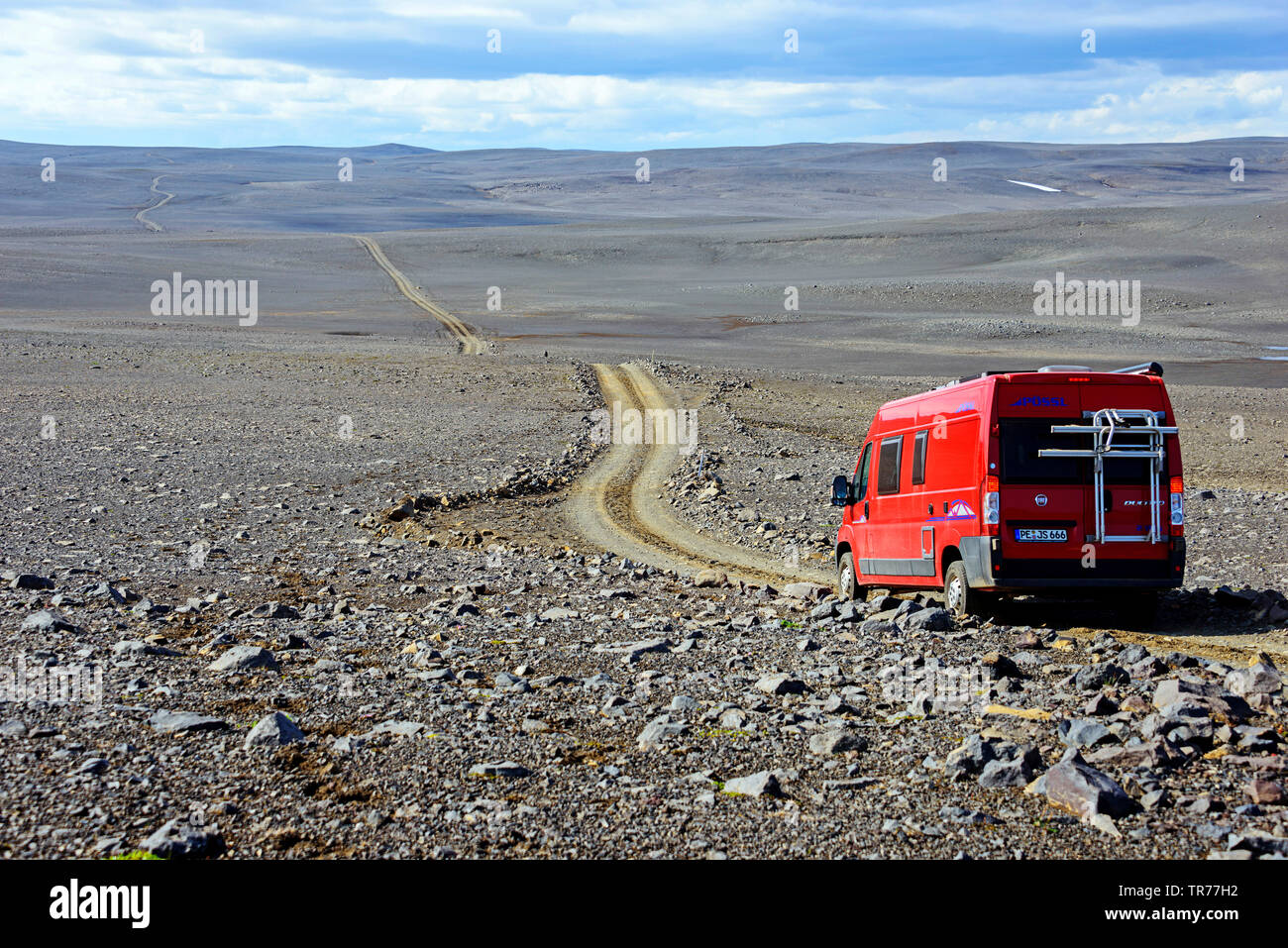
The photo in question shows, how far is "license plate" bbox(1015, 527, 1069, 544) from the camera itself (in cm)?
1101

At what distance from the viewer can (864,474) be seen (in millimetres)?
14664

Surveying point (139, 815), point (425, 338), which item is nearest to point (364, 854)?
point (139, 815)

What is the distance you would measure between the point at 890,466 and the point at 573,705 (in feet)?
22.2

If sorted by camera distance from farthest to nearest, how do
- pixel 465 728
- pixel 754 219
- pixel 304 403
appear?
pixel 754 219 < pixel 304 403 < pixel 465 728

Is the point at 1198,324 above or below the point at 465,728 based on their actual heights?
above

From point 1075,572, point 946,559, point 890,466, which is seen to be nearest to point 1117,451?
point 1075,572

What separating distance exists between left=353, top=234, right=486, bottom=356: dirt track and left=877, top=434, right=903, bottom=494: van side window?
38400mm

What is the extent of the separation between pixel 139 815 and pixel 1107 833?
492 cm

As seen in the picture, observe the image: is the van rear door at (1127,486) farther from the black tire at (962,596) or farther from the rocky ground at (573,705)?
the black tire at (962,596)

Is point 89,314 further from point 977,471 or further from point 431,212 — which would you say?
point 431,212

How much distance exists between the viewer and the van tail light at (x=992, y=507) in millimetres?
11016

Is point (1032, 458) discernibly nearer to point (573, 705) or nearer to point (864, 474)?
point (864, 474)

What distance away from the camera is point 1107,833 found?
5.82 meters

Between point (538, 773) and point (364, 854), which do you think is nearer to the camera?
point (364, 854)
